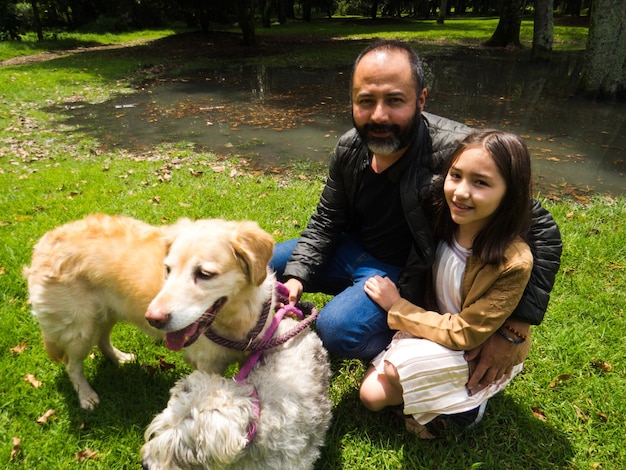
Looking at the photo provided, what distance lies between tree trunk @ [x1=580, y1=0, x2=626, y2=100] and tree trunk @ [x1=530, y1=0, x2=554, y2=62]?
26.8ft

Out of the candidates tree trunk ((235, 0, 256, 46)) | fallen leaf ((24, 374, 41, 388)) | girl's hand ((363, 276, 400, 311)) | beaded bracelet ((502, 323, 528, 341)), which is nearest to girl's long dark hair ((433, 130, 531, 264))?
beaded bracelet ((502, 323, 528, 341))

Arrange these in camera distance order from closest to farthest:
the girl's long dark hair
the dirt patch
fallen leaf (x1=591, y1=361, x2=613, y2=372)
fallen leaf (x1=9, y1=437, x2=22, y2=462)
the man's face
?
the girl's long dark hair → fallen leaf (x1=9, y1=437, x2=22, y2=462) → the man's face → fallen leaf (x1=591, y1=361, x2=613, y2=372) → the dirt patch

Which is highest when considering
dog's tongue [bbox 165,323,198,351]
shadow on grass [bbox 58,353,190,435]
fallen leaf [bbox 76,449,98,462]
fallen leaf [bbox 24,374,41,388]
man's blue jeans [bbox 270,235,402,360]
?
dog's tongue [bbox 165,323,198,351]

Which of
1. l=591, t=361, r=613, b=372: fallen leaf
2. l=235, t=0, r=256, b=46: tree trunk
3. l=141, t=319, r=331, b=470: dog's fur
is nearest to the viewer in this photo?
l=141, t=319, r=331, b=470: dog's fur

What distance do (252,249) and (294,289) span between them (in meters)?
0.90

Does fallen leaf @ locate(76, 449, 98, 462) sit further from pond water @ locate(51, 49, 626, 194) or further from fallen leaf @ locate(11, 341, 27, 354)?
pond water @ locate(51, 49, 626, 194)

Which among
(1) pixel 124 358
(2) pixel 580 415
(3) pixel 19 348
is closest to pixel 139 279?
(1) pixel 124 358

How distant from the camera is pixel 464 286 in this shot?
8.28 feet

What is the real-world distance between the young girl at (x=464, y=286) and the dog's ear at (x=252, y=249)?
0.93 meters

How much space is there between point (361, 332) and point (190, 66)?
19313 mm

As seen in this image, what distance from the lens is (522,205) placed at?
2316 millimetres

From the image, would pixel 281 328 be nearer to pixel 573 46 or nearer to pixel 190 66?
pixel 190 66

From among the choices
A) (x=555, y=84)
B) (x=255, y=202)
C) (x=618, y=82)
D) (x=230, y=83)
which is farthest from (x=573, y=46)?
(x=255, y=202)

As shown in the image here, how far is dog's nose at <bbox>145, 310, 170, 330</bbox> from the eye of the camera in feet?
6.79
